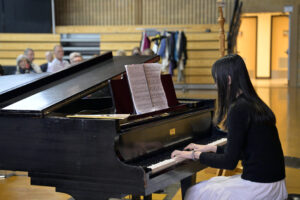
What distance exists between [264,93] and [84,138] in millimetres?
9349

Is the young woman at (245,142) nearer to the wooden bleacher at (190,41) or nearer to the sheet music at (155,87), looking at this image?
the sheet music at (155,87)

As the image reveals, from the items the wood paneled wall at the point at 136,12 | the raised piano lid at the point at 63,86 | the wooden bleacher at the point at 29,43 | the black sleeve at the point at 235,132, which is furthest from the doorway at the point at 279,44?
the black sleeve at the point at 235,132

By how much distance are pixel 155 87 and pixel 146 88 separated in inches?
4.0

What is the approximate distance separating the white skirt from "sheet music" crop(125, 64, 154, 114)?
2.11 ft

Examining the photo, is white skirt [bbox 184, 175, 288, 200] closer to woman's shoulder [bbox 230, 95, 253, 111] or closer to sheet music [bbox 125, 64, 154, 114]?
woman's shoulder [bbox 230, 95, 253, 111]

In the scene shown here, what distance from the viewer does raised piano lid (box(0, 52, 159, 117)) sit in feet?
7.50

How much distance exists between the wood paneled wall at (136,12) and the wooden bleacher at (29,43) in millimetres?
936

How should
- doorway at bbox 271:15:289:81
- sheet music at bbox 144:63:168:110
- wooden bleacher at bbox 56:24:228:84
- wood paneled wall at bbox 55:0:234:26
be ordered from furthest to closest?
doorway at bbox 271:15:289:81
wood paneled wall at bbox 55:0:234:26
wooden bleacher at bbox 56:24:228:84
sheet music at bbox 144:63:168:110

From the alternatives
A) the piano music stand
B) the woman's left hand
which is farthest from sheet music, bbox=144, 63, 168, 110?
the woman's left hand

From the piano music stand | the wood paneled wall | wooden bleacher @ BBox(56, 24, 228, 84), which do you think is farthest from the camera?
the wood paneled wall

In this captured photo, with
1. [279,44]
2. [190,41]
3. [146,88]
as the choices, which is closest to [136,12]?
[190,41]

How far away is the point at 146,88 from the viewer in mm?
2596

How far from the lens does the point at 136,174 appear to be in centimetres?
196

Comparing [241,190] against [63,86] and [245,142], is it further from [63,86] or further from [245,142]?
[63,86]
